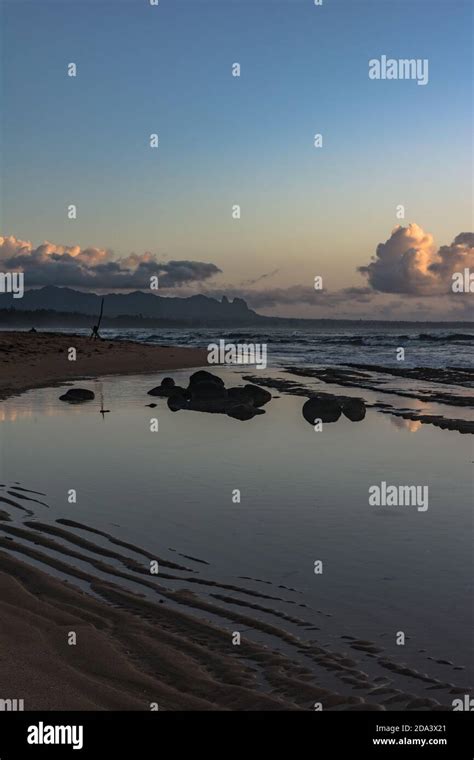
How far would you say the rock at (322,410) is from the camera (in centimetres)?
2080

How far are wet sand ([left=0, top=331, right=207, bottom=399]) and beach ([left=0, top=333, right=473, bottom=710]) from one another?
15507 mm

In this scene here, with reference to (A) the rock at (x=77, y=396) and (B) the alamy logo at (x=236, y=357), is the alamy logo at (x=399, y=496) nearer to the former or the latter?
(A) the rock at (x=77, y=396)

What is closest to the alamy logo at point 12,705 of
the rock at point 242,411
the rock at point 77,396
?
the rock at point 242,411

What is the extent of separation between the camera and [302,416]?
2175cm

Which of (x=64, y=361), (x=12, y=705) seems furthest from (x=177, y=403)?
(x=64, y=361)

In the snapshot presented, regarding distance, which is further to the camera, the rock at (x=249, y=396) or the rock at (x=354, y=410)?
Answer: the rock at (x=249, y=396)

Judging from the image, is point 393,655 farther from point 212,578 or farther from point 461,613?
point 212,578

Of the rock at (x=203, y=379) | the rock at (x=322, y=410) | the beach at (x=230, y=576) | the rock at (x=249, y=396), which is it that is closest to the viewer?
the beach at (x=230, y=576)

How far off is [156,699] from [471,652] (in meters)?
2.76

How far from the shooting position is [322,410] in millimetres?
21016

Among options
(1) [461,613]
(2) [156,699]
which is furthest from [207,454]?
(2) [156,699]
